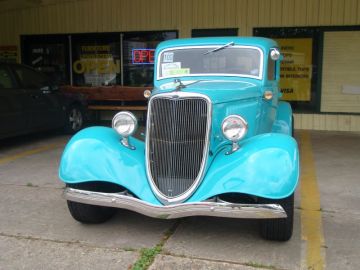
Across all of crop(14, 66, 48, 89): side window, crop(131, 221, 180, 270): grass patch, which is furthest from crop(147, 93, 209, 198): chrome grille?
crop(14, 66, 48, 89): side window

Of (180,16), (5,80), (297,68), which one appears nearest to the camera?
(5,80)

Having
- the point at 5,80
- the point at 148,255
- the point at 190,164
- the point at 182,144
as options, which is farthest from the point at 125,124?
the point at 5,80

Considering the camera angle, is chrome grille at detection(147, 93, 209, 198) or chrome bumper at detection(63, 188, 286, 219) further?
chrome grille at detection(147, 93, 209, 198)

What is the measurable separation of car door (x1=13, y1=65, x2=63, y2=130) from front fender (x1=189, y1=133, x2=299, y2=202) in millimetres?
5748

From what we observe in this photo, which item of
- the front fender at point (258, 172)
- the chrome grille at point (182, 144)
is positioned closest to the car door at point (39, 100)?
the chrome grille at point (182, 144)

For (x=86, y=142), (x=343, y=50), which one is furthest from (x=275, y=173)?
(x=343, y=50)

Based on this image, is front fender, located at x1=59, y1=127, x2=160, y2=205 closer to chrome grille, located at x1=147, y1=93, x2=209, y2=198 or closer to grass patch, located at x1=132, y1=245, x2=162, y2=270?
chrome grille, located at x1=147, y1=93, x2=209, y2=198

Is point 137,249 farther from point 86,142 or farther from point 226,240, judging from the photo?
point 86,142

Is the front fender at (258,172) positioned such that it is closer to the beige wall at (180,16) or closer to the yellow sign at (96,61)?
the beige wall at (180,16)

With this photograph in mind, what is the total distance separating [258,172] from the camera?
400 centimetres

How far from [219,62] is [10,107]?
14.7 ft

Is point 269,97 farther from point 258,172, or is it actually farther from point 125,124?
point 125,124

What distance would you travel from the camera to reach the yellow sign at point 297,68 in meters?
10.8

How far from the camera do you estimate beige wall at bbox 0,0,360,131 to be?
10.4 meters
